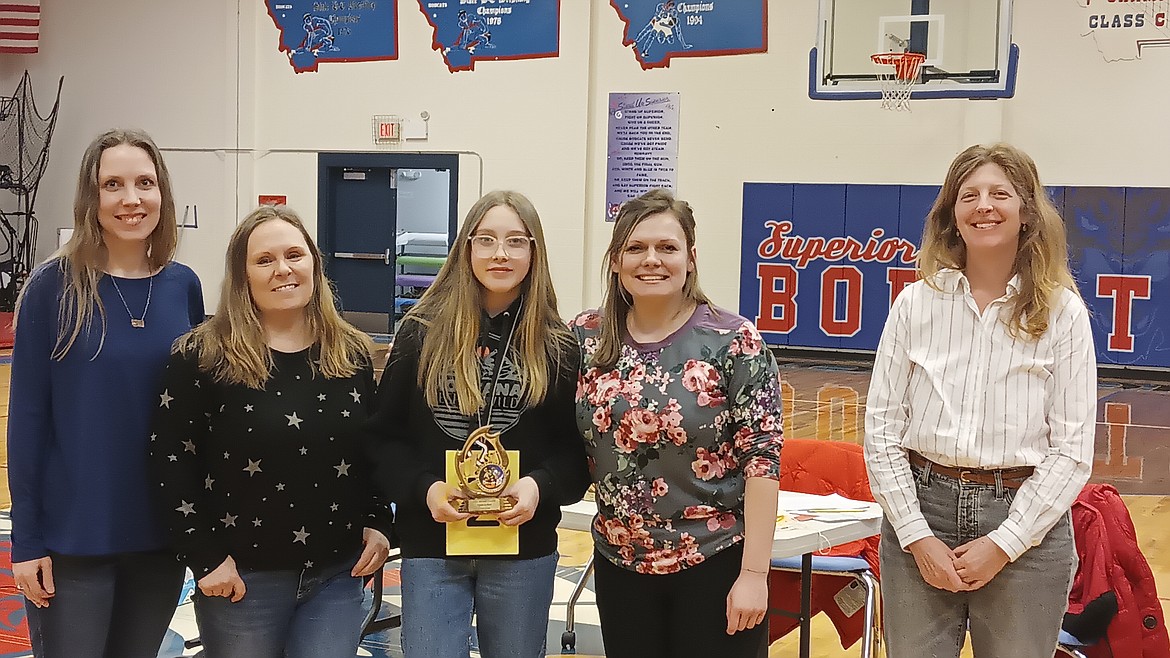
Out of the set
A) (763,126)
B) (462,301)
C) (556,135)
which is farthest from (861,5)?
(462,301)

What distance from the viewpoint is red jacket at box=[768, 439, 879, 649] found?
370 centimetres

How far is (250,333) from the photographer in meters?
2.34

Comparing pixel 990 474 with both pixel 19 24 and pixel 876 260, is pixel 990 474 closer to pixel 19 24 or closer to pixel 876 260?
Result: pixel 876 260

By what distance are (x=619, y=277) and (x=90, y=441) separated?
1.15m

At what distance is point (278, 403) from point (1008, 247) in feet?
5.08

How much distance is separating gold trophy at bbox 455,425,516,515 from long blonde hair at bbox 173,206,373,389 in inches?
12.5

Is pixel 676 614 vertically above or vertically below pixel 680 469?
below

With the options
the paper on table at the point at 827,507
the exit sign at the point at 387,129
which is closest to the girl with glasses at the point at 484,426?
the paper on table at the point at 827,507

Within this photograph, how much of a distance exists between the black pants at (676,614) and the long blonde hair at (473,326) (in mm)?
432

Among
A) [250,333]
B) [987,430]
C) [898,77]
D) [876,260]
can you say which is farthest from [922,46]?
[250,333]


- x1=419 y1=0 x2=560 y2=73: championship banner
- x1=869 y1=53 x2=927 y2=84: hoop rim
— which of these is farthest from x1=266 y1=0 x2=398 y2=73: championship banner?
x1=869 y1=53 x2=927 y2=84: hoop rim

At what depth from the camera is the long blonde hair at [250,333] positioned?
2305mm

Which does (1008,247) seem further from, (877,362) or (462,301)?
(462,301)

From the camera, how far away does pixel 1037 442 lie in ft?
7.61
